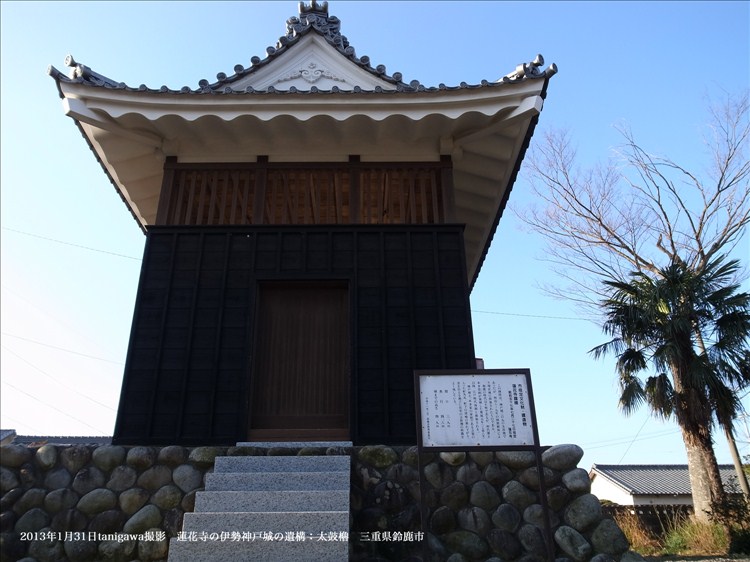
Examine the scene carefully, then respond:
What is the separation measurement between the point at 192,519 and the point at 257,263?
336 centimetres

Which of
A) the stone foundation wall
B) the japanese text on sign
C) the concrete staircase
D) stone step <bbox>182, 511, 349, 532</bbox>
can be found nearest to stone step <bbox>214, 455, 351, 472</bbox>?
the concrete staircase

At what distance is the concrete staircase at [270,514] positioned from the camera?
371cm

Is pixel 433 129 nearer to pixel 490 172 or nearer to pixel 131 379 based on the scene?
pixel 490 172

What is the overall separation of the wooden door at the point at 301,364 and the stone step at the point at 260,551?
7.51 feet

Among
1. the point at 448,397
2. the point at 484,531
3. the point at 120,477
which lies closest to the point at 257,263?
the point at 120,477

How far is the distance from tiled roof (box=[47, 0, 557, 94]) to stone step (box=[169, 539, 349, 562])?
16.5ft

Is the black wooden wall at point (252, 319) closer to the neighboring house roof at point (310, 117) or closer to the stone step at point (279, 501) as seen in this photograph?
the neighboring house roof at point (310, 117)

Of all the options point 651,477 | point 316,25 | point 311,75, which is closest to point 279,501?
point 311,75

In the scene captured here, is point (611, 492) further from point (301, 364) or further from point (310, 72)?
point (310, 72)

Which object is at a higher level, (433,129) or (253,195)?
(433,129)

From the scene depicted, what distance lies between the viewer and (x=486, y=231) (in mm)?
9523

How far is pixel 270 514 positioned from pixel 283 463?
0.84 meters

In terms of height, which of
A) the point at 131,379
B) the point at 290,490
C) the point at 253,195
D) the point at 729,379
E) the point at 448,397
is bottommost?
the point at 290,490

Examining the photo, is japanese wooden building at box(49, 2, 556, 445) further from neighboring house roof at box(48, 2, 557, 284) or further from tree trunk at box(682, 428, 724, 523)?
tree trunk at box(682, 428, 724, 523)
